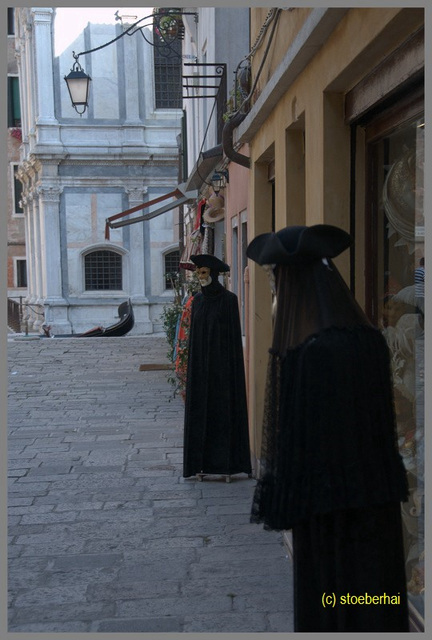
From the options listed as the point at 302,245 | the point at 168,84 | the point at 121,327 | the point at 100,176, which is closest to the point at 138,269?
the point at 100,176

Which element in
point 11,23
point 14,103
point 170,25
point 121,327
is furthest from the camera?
point 11,23

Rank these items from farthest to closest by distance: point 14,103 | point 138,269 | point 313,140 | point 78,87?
point 14,103
point 138,269
point 78,87
point 313,140

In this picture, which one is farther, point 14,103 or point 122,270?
point 14,103

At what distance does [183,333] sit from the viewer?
12000 mm

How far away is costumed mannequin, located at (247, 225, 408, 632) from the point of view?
10.0 ft

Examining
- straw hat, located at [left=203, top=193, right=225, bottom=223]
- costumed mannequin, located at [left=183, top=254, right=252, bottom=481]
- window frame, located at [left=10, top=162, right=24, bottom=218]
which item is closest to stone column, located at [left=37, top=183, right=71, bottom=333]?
window frame, located at [left=10, top=162, right=24, bottom=218]

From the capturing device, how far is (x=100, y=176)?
100ft

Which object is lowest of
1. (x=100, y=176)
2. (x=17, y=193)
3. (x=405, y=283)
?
(x=405, y=283)

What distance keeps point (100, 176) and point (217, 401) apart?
77.8ft

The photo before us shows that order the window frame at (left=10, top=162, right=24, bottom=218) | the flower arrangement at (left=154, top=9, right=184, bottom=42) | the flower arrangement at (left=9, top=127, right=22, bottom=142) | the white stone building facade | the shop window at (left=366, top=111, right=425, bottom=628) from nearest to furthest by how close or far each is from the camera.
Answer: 1. the shop window at (left=366, top=111, right=425, bottom=628)
2. the flower arrangement at (left=154, top=9, right=184, bottom=42)
3. the white stone building facade
4. the flower arrangement at (left=9, top=127, right=22, bottom=142)
5. the window frame at (left=10, top=162, right=24, bottom=218)

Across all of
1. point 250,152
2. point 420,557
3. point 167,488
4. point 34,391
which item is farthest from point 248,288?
point 34,391

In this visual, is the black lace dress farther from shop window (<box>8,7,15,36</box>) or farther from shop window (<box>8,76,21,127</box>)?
shop window (<box>8,7,15,36</box>)

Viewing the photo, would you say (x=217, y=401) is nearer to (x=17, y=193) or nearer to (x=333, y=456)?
(x=333, y=456)

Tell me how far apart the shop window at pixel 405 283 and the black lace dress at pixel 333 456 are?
3.05 feet
